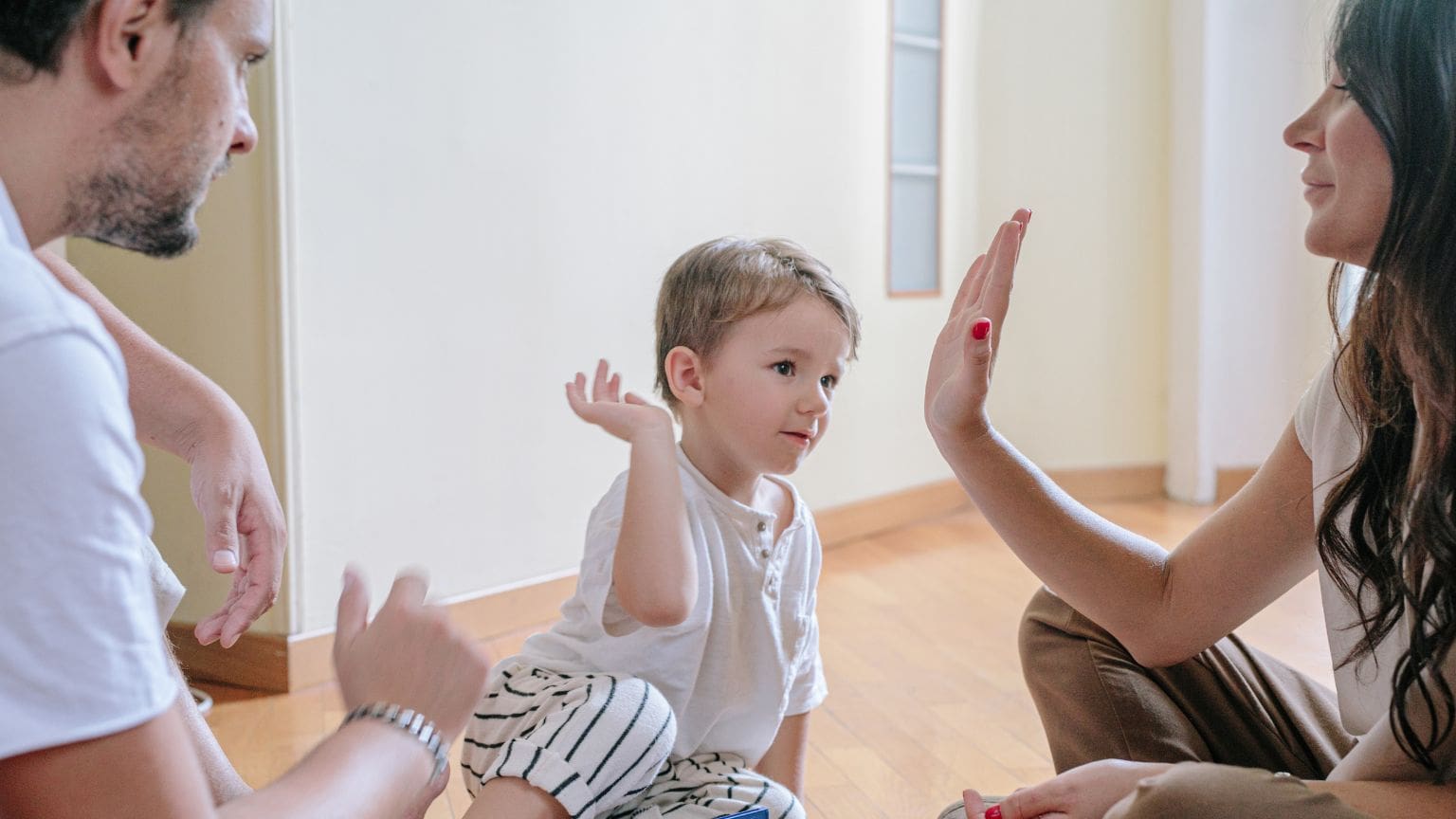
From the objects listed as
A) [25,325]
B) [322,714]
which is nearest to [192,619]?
[322,714]

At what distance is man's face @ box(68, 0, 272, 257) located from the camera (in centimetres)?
79

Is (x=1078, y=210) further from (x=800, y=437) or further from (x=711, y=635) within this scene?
(x=711, y=635)

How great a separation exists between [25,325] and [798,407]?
40.7 inches

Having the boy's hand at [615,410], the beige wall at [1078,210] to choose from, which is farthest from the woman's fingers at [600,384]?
the beige wall at [1078,210]

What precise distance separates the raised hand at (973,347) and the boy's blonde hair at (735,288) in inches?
7.8

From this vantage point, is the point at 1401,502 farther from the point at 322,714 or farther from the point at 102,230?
the point at 322,714

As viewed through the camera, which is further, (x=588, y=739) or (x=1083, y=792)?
(x=588, y=739)

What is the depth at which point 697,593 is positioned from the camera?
1445 mm

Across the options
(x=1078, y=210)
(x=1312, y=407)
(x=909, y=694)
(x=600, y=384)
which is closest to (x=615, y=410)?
(x=600, y=384)

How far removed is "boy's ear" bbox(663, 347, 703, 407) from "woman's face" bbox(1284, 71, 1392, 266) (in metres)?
0.71

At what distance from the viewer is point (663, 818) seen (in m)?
1.41

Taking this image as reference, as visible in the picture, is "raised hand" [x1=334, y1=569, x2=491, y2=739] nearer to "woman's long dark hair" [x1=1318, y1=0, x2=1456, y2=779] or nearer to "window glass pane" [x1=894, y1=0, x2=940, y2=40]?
"woman's long dark hair" [x1=1318, y1=0, x2=1456, y2=779]

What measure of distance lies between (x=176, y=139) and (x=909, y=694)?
1972mm

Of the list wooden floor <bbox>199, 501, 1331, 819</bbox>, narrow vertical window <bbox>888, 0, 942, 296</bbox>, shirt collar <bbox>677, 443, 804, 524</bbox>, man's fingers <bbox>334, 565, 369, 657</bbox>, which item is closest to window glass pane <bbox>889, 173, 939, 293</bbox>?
narrow vertical window <bbox>888, 0, 942, 296</bbox>
